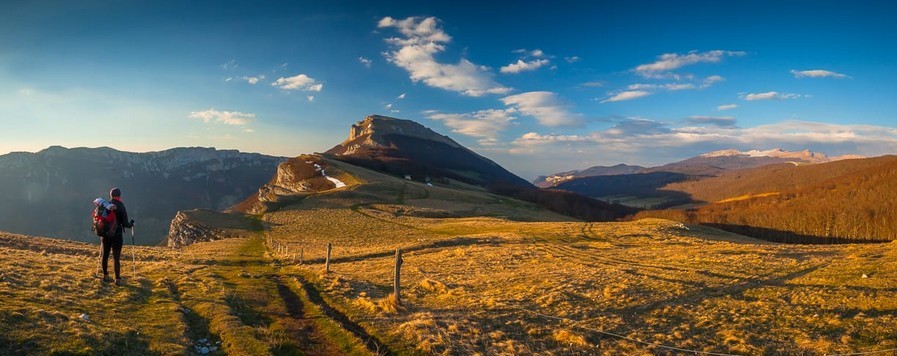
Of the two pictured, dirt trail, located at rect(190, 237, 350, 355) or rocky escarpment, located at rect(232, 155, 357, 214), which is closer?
dirt trail, located at rect(190, 237, 350, 355)

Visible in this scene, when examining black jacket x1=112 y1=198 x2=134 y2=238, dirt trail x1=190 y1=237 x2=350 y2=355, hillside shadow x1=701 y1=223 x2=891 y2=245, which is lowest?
hillside shadow x1=701 y1=223 x2=891 y2=245

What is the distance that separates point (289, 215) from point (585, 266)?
76.2 meters

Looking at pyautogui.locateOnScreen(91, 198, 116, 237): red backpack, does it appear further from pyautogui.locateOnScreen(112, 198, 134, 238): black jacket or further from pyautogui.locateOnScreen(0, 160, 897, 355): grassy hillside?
pyautogui.locateOnScreen(0, 160, 897, 355): grassy hillside

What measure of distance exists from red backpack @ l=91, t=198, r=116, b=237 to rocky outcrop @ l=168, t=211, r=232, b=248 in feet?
213

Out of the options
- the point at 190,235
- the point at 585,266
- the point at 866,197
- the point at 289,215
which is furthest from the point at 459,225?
the point at 866,197

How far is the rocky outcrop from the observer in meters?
81.1

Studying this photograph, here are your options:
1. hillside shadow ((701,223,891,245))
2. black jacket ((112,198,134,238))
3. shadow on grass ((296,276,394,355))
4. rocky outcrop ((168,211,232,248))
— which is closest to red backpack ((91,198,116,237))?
black jacket ((112,198,134,238))

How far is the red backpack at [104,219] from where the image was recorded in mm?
18422

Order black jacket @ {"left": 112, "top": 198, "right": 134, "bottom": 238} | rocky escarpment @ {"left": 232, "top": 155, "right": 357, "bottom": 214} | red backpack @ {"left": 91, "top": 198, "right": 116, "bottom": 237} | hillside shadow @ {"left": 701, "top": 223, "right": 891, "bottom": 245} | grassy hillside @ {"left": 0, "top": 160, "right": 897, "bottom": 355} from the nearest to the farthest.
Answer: grassy hillside @ {"left": 0, "top": 160, "right": 897, "bottom": 355}, red backpack @ {"left": 91, "top": 198, "right": 116, "bottom": 237}, black jacket @ {"left": 112, "top": 198, "right": 134, "bottom": 238}, rocky escarpment @ {"left": 232, "top": 155, "right": 357, "bottom": 214}, hillside shadow @ {"left": 701, "top": 223, "right": 891, "bottom": 245}

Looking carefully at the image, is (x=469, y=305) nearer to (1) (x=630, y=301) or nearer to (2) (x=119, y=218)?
(1) (x=630, y=301)

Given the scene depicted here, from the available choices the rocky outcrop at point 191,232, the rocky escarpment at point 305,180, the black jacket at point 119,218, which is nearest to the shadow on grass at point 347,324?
the black jacket at point 119,218

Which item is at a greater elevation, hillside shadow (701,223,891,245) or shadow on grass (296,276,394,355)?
shadow on grass (296,276,394,355)

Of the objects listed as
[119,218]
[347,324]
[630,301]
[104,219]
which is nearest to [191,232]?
[119,218]

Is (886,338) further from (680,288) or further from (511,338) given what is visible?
(511,338)
